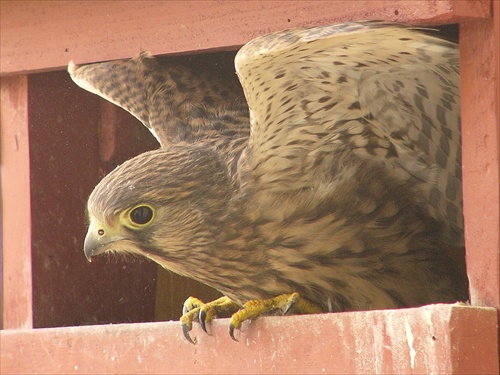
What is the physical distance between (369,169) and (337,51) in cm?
54

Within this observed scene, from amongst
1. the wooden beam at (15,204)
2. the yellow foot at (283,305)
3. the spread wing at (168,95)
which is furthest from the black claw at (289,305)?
the wooden beam at (15,204)

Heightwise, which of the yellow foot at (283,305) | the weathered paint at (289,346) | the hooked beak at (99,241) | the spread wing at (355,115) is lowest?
the weathered paint at (289,346)

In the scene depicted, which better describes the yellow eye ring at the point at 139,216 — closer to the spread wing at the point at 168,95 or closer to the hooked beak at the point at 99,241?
the hooked beak at the point at 99,241

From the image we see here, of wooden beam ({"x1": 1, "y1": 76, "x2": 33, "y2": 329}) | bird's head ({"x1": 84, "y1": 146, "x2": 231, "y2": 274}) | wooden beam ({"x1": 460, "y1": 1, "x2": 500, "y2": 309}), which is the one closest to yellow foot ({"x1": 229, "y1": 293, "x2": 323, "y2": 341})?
bird's head ({"x1": 84, "y1": 146, "x2": 231, "y2": 274})

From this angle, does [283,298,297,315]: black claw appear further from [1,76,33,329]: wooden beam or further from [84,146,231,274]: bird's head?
[1,76,33,329]: wooden beam

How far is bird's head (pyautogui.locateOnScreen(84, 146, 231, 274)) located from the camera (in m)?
3.02

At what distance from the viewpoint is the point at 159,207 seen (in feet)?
10.1

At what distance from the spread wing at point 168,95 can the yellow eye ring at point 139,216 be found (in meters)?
0.46

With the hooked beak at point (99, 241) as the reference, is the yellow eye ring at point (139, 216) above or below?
above

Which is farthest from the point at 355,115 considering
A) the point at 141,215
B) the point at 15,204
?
the point at 15,204

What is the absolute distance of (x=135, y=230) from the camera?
3062 millimetres

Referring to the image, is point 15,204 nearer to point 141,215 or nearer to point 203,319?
point 141,215

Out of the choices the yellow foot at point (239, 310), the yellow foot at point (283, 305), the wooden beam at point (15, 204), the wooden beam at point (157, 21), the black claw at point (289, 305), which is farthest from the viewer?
the wooden beam at point (15, 204)

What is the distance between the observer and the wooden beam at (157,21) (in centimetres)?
252
